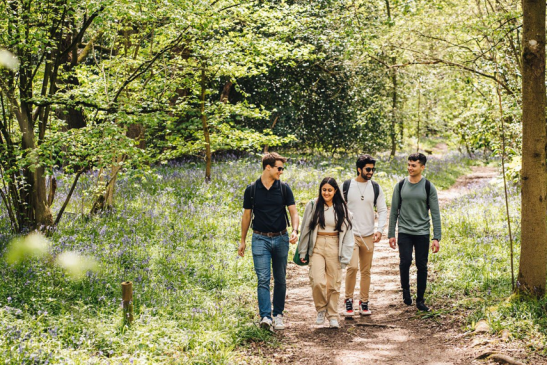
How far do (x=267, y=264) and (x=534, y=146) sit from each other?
363 centimetres

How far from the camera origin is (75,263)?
24.2 feet

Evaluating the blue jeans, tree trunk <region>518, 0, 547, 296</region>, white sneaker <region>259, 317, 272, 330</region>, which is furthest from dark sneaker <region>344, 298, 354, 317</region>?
tree trunk <region>518, 0, 547, 296</region>

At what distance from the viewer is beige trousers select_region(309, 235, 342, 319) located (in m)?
6.67

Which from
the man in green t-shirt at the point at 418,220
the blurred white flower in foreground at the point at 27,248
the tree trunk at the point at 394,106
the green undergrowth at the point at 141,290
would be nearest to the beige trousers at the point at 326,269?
the green undergrowth at the point at 141,290

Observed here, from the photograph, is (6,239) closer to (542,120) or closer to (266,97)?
(542,120)

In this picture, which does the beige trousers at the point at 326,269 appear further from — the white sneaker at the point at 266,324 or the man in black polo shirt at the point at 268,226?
the white sneaker at the point at 266,324

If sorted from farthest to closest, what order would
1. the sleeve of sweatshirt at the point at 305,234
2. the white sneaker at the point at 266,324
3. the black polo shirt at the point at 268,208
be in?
the sleeve of sweatshirt at the point at 305,234
the black polo shirt at the point at 268,208
the white sneaker at the point at 266,324

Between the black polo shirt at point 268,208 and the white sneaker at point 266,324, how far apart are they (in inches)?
46.1

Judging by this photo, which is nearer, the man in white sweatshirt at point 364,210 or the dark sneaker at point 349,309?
the man in white sweatshirt at point 364,210

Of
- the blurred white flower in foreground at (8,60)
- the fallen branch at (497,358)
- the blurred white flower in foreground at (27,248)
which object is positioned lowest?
the fallen branch at (497,358)

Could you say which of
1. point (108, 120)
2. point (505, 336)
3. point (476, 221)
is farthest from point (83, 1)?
point (476, 221)

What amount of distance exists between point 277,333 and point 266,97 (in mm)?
16161

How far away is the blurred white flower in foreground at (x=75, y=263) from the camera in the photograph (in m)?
7.14

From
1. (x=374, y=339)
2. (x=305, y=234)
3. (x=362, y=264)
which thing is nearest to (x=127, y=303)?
(x=305, y=234)
